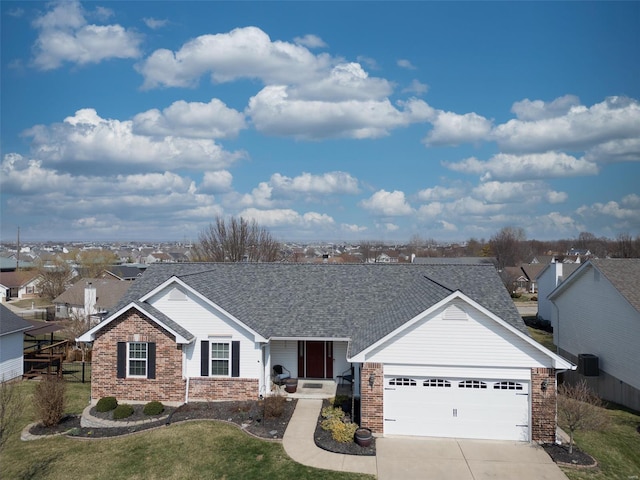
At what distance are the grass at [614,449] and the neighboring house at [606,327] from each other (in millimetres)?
2435

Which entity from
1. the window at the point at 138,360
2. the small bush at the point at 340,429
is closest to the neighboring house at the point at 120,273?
the window at the point at 138,360

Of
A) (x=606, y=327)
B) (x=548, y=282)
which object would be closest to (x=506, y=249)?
(x=548, y=282)

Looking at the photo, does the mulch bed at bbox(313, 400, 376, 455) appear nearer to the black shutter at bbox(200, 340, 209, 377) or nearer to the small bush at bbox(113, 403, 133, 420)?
the black shutter at bbox(200, 340, 209, 377)

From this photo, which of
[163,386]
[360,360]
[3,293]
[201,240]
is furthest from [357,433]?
[3,293]

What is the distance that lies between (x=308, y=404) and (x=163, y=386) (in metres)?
6.25

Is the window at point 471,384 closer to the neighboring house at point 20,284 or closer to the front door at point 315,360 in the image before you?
the front door at point 315,360

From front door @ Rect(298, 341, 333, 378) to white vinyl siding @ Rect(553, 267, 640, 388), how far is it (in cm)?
1397

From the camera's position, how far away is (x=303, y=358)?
22.0 m

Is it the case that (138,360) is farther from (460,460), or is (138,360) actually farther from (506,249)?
(506,249)

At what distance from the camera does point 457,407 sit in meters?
16.3

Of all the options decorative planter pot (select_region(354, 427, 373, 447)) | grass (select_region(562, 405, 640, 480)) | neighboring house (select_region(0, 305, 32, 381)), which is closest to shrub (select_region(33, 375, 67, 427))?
neighboring house (select_region(0, 305, 32, 381))

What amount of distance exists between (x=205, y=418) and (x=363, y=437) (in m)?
6.43

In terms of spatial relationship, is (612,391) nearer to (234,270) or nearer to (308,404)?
(308,404)

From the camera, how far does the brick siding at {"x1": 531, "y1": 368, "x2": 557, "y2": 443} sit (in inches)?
616
